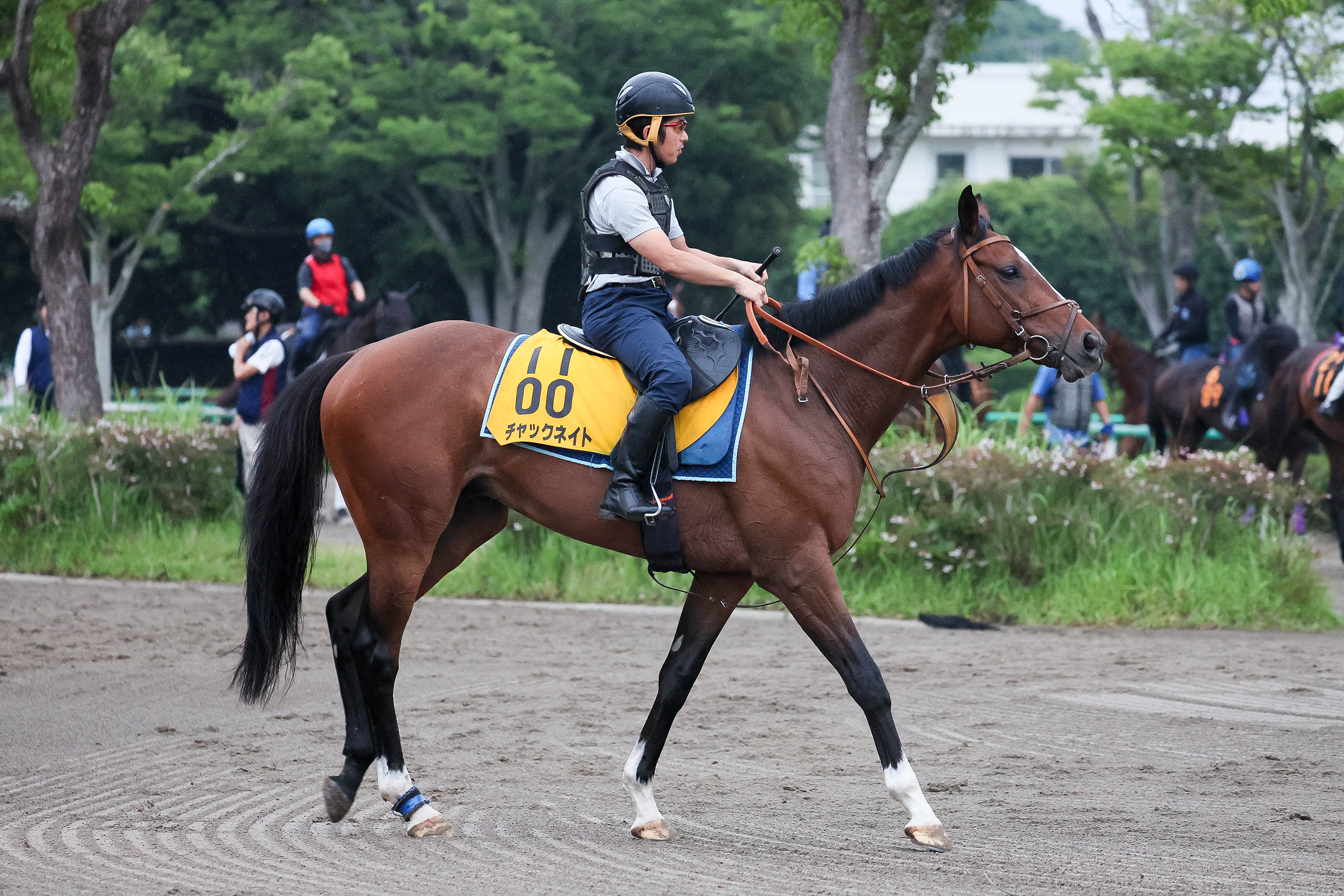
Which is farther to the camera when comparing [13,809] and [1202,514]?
[1202,514]

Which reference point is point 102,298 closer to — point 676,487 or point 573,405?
point 573,405

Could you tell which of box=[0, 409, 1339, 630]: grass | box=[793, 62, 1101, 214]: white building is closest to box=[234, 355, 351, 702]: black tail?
box=[0, 409, 1339, 630]: grass

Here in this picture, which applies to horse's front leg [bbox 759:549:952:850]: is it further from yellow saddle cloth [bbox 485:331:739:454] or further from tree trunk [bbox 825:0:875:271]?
tree trunk [bbox 825:0:875:271]

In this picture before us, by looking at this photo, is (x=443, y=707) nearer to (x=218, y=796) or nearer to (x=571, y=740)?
(x=571, y=740)

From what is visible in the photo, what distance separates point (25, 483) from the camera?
11078 millimetres

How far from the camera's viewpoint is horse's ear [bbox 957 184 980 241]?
16.0 feet

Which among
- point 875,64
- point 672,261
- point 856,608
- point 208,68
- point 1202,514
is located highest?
point 208,68

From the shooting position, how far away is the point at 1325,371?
11.8 meters

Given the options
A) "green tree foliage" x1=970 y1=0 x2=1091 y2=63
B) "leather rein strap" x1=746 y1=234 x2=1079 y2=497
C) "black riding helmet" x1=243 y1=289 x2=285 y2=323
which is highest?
"green tree foliage" x1=970 y1=0 x2=1091 y2=63

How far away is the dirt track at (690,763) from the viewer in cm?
426

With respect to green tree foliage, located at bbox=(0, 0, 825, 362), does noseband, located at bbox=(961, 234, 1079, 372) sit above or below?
below

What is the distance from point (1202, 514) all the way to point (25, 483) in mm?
9040

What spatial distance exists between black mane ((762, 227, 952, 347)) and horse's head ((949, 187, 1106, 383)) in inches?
5.4

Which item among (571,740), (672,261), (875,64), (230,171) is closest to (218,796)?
(571,740)
